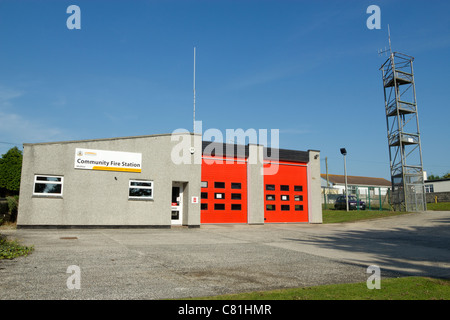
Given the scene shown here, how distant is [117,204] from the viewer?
54.8 ft

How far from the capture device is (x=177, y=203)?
18.9m

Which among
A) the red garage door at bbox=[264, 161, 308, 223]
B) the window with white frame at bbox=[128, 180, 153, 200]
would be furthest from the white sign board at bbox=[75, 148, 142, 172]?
the red garage door at bbox=[264, 161, 308, 223]

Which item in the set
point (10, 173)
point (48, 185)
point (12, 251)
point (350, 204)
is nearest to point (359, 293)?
point (12, 251)

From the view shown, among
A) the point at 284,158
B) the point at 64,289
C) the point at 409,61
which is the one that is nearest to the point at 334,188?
the point at 409,61

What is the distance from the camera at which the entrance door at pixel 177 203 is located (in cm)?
1878

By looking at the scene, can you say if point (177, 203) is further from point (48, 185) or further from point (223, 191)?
point (48, 185)

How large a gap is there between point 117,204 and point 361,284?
1353cm

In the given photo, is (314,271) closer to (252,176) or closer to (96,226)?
(96,226)

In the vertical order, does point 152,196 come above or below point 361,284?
above

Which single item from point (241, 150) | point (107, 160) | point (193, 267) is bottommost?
point (193, 267)

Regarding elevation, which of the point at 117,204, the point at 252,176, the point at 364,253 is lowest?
the point at 364,253

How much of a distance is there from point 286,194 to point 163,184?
8893 millimetres

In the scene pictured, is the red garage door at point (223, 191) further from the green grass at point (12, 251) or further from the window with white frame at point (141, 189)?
the green grass at point (12, 251)

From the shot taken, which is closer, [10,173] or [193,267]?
[193,267]
